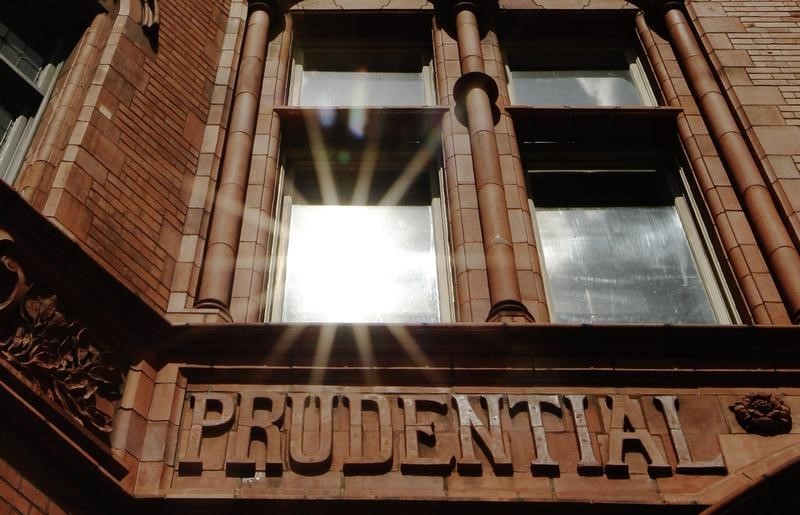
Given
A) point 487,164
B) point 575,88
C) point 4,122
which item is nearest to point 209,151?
point 4,122

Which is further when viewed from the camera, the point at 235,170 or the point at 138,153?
the point at 235,170

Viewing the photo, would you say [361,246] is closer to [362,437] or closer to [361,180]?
[361,180]

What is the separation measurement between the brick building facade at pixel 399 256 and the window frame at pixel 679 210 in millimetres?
31

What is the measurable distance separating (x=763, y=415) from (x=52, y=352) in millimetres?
5065

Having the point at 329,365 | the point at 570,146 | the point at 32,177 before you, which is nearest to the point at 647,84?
the point at 570,146

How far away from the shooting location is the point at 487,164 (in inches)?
340

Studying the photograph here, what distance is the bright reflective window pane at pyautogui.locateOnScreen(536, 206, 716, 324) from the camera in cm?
823

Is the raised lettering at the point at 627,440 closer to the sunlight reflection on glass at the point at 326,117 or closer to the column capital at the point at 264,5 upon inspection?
the sunlight reflection on glass at the point at 326,117

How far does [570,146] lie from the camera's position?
9844 millimetres

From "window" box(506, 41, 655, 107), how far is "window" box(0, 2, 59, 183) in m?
5.35

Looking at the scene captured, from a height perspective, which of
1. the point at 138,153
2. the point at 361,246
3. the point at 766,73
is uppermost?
the point at 766,73

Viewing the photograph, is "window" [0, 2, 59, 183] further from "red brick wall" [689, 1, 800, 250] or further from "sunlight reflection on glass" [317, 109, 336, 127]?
"red brick wall" [689, 1, 800, 250]

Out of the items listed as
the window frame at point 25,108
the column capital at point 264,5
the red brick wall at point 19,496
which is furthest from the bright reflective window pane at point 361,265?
the red brick wall at point 19,496

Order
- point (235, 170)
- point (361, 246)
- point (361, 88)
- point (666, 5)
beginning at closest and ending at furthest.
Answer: point (235, 170) < point (361, 246) < point (361, 88) < point (666, 5)
